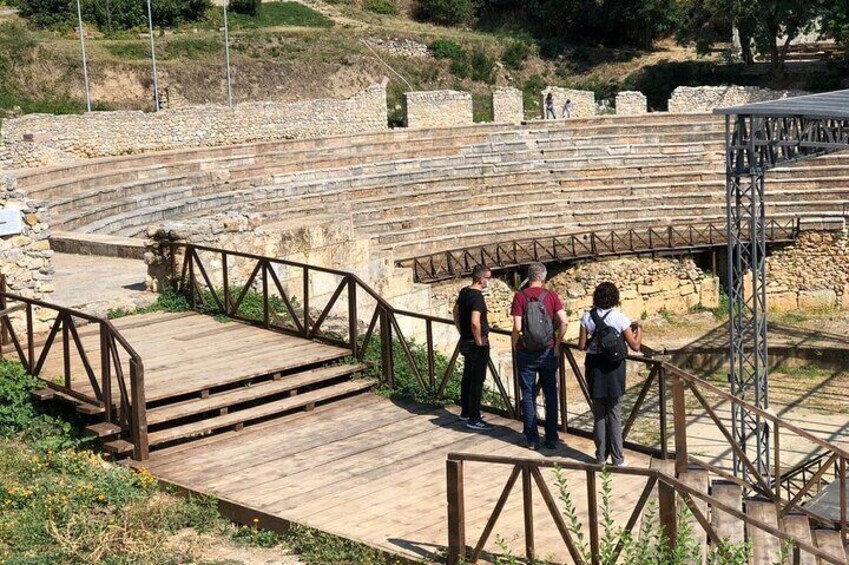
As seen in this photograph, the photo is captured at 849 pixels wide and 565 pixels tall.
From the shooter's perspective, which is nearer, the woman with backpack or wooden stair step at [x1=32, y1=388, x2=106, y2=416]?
the woman with backpack

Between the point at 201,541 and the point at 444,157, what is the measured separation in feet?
66.0

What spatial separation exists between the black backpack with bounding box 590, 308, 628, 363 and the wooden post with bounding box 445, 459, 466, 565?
5.69 feet

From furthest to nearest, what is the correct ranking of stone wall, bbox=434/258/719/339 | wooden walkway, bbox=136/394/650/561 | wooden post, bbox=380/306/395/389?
stone wall, bbox=434/258/719/339 → wooden post, bbox=380/306/395/389 → wooden walkway, bbox=136/394/650/561

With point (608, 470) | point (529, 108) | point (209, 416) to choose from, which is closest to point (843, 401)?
point (209, 416)

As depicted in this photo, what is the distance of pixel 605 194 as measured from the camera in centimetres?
2675

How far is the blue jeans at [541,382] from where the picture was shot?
893 cm

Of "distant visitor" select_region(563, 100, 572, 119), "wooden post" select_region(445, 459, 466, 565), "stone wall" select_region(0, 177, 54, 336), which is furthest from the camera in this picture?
"distant visitor" select_region(563, 100, 572, 119)

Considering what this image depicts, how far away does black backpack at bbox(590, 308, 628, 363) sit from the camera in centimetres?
841

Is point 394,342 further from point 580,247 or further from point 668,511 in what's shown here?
point 580,247

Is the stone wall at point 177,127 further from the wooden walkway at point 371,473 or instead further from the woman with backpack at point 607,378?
the woman with backpack at point 607,378

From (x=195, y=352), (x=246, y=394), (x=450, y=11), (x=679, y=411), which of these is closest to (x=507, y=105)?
(x=450, y=11)

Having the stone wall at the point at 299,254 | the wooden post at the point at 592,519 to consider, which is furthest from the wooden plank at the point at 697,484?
the stone wall at the point at 299,254

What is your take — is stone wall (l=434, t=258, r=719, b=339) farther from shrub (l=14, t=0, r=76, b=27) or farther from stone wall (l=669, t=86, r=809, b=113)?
shrub (l=14, t=0, r=76, b=27)

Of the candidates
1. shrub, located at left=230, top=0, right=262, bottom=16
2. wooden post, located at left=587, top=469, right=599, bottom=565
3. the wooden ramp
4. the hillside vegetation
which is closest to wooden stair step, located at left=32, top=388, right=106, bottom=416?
the wooden ramp
